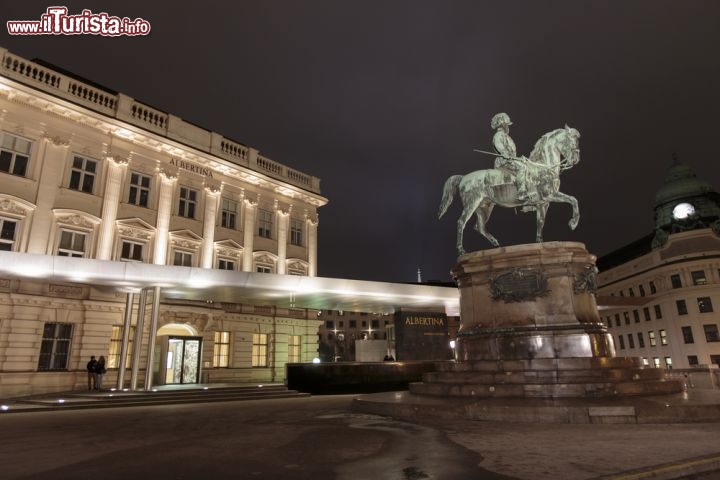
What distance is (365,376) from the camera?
2031cm

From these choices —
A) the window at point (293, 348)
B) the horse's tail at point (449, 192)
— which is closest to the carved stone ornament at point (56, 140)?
the window at point (293, 348)

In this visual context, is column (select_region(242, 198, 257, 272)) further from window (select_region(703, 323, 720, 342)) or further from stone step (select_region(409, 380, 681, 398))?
window (select_region(703, 323, 720, 342))

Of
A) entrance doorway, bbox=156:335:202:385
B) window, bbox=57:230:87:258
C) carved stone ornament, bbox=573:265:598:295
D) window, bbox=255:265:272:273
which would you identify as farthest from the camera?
window, bbox=255:265:272:273

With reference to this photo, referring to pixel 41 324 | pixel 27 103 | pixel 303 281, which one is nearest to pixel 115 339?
pixel 41 324

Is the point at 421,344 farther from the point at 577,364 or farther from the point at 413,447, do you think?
the point at 413,447

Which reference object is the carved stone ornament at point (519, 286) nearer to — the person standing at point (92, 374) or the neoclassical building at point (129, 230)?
the neoclassical building at point (129, 230)

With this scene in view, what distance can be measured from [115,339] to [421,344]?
52.1ft

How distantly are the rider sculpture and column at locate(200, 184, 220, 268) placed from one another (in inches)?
769

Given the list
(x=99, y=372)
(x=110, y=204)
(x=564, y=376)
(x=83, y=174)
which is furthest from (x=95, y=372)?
(x=564, y=376)

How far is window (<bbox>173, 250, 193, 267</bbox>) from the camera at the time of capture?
2562cm

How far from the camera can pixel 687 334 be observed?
49531 millimetres

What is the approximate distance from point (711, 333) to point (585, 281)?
50054 mm

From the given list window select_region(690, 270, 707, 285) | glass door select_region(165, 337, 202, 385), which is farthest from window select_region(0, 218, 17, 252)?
window select_region(690, 270, 707, 285)
